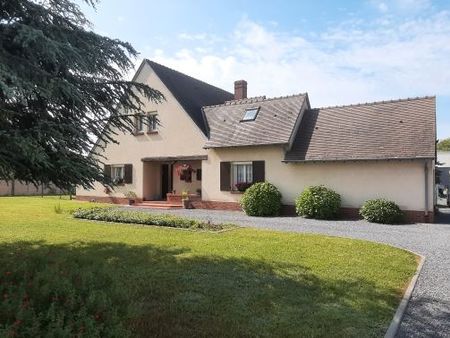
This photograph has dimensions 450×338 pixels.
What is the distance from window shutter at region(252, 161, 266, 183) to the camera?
19.9 meters

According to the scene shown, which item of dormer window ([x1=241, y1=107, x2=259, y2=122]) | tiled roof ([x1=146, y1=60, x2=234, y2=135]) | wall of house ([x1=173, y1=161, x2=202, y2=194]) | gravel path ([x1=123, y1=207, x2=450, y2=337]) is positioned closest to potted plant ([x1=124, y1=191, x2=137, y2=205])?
wall of house ([x1=173, y1=161, x2=202, y2=194])

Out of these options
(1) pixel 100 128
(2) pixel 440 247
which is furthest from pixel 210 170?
(1) pixel 100 128

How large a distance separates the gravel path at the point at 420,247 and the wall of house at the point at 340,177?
1.58 meters

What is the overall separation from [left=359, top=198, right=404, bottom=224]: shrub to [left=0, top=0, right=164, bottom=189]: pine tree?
37.3 feet

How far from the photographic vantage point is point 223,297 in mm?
6129

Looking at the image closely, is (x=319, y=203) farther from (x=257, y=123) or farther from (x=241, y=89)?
(x=241, y=89)

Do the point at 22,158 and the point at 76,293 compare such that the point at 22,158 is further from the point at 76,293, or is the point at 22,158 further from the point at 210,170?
the point at 210,170

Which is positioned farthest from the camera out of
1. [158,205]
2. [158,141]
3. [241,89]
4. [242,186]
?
[241,89]

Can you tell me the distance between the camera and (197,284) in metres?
6.75

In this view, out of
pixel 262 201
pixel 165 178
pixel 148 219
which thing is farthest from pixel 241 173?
pixel 148 219

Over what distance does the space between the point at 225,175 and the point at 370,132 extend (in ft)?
23.9

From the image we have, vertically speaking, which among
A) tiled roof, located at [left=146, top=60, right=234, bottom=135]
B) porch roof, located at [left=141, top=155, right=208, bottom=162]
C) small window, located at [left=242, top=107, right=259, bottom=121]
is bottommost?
porch roof, located at [left=141, top=155, right=208, bottom=162]

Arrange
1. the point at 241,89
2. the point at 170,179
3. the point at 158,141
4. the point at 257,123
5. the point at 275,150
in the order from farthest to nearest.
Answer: the point at 241,89 → the point at 170,179 → the point at 158,141 → the point at 257,123 → the point at 275,150

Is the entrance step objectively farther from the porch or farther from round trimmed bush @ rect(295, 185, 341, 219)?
round trimmed bush @ rect(295, 185, 341, 219)
